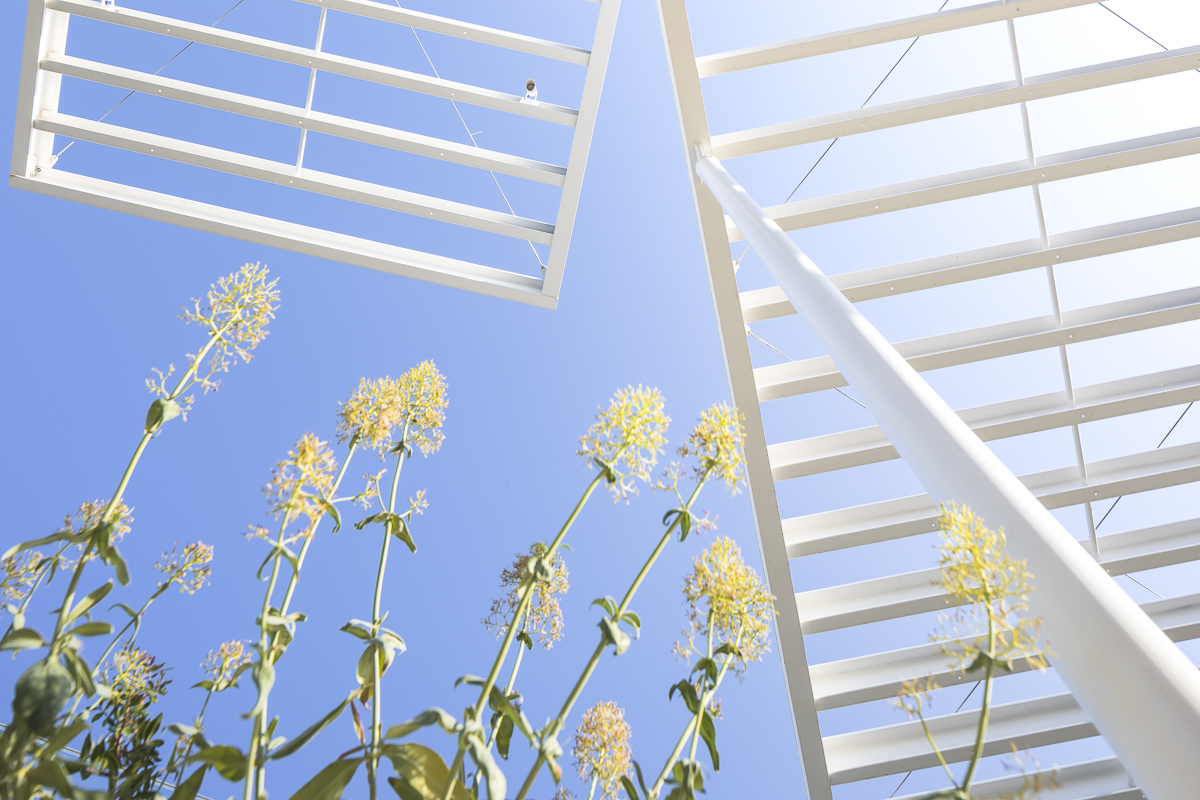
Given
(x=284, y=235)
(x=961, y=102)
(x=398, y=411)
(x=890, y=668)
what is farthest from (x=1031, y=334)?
(x=398, y=411)

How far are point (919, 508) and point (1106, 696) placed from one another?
650 cm

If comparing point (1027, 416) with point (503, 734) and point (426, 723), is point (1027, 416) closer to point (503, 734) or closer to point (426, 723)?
point (503, 734)

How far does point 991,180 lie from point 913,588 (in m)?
3.56

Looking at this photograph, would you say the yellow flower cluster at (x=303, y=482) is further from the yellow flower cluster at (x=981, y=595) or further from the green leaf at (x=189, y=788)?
the yellow flower cluster at (x=981, y=595)

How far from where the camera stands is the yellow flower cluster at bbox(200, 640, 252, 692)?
890 mm

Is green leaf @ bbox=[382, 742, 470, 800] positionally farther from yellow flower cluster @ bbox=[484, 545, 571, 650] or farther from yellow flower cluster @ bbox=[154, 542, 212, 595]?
yellow flower cluster @ bbox=[154, 542, 212, 595]

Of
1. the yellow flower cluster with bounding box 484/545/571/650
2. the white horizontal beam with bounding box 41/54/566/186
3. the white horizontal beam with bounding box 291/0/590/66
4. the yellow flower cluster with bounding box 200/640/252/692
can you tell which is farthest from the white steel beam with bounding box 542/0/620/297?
the yellow flower cluster with bounding box 200/640/252/692

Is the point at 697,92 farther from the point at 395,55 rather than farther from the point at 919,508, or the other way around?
the point at 395,55

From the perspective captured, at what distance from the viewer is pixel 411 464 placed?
60.5 ft

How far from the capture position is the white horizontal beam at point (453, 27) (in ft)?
18.2

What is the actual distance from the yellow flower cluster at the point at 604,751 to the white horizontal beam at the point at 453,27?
17.6 feet

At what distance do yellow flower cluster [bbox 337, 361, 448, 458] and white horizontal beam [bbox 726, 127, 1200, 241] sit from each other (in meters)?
5.55

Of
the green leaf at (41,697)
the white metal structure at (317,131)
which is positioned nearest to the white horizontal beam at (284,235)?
the white metal structure at (317,131)

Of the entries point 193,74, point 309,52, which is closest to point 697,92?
point 309,52
